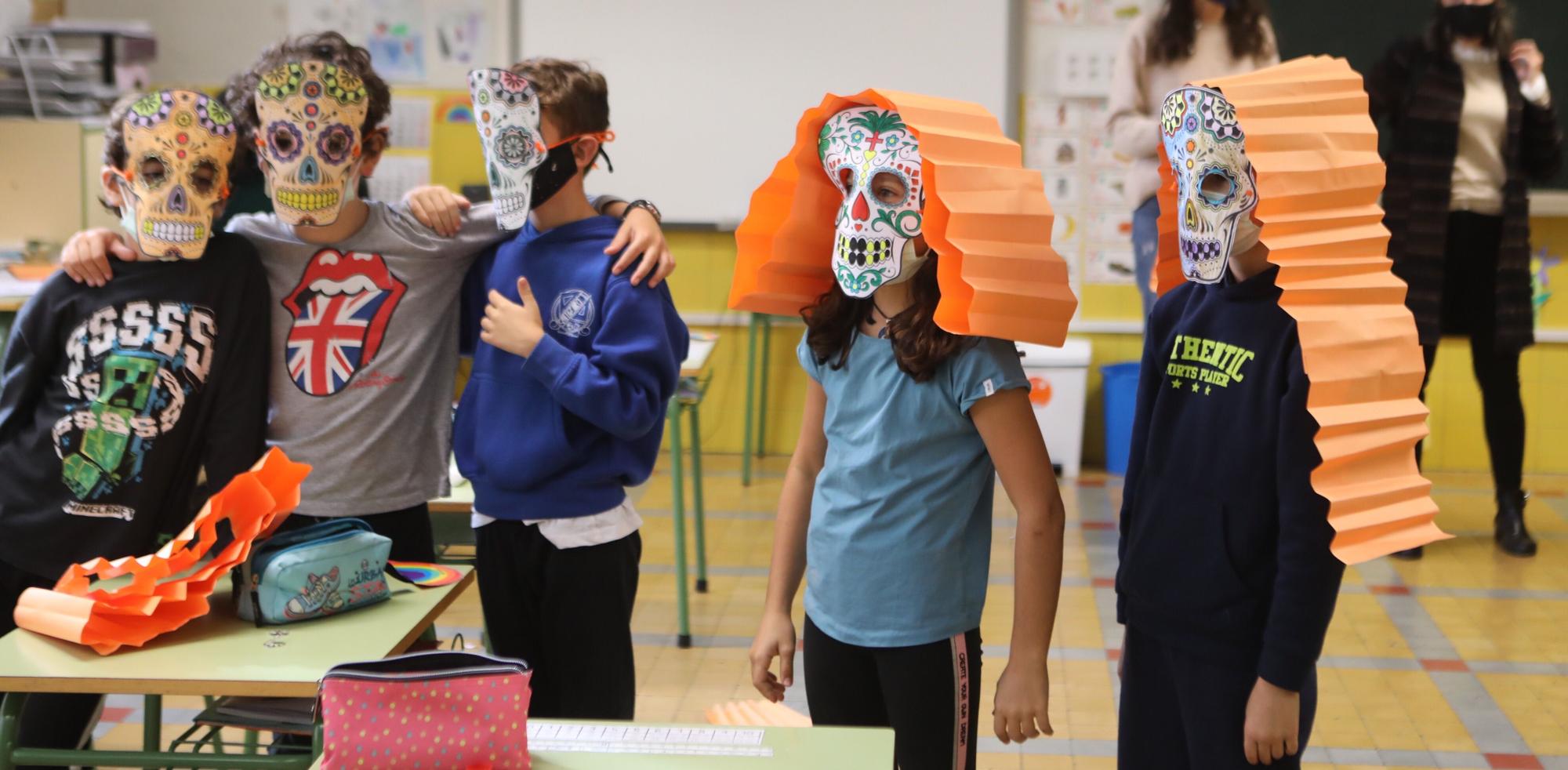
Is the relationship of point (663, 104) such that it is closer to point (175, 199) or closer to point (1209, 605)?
point (175, 199)

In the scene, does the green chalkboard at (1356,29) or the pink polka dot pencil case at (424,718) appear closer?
the pink polka dot pencil case at (424,718)

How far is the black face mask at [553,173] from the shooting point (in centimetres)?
212

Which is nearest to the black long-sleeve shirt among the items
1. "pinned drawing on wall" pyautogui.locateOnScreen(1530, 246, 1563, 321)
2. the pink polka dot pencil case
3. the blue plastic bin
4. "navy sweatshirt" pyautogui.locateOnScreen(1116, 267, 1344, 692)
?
the pink polka dot pencil case

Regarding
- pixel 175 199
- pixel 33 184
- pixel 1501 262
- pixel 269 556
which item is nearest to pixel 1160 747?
pixel 269 556

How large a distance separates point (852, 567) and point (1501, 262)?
10.3 feet

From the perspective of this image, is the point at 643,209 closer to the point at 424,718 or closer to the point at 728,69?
the point at 424,718

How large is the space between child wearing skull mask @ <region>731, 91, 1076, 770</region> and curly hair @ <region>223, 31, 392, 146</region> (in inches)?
31.2

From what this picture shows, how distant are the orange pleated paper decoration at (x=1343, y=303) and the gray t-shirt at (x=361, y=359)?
125 cm

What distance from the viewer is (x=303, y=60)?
2.13 meters

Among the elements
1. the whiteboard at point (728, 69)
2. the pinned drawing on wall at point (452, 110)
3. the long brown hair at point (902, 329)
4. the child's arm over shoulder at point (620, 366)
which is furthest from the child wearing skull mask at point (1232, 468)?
the pinned drawing on wall at point (452, 110)

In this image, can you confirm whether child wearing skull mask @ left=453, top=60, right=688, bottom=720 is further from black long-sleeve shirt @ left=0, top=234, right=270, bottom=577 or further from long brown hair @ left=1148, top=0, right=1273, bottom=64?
long brown hair @ left=1148, top=0, right=1273, bottom=64

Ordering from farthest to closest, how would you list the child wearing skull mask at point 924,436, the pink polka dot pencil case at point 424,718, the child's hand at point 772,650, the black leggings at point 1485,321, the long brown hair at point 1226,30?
the black leggings at point 1485,321
the long brown hair at point 1226,30
the child's hand at point 772,650
the child wearing skull mask at point 924,436
the pink polka dot pencil case at point 424,718

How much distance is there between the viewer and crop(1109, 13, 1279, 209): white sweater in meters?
3.72

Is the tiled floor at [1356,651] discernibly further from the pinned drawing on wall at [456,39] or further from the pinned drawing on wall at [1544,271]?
the pinned drawing on wall at [456,39]
